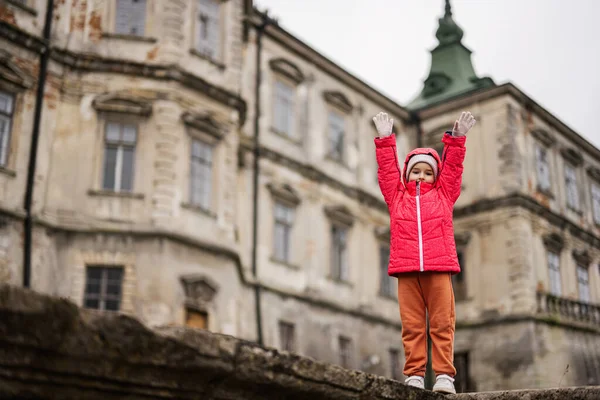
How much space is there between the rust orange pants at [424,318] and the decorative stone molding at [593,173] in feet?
94.8

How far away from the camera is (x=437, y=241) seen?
5.48 meters

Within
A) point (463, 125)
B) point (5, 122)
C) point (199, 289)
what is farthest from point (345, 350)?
point (463, 125)

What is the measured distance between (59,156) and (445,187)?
13237 millimetres

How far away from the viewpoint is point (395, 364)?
26219 millimetres

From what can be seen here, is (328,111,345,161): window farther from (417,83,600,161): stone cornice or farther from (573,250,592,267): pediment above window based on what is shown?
(573,250,592,267): pediment above window

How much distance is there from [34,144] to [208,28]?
16.7 feet

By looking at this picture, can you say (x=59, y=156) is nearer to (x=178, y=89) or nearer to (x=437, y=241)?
(x=178, y=89)

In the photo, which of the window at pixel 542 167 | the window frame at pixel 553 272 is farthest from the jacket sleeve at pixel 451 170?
the window at pixel 542 167

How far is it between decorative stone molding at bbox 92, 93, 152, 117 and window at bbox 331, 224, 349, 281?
8.59 meters

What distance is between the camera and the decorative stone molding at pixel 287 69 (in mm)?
24078

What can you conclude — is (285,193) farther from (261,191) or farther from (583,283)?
(583,283)

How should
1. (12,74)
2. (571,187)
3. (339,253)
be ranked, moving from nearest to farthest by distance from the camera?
(12,74) < (339,253) < (571,187)

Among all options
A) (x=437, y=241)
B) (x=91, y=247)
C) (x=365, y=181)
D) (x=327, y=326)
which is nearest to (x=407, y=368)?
(x=437, y=241)

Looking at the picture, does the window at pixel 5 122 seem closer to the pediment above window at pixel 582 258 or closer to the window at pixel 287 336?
the window at pixel 287 336
